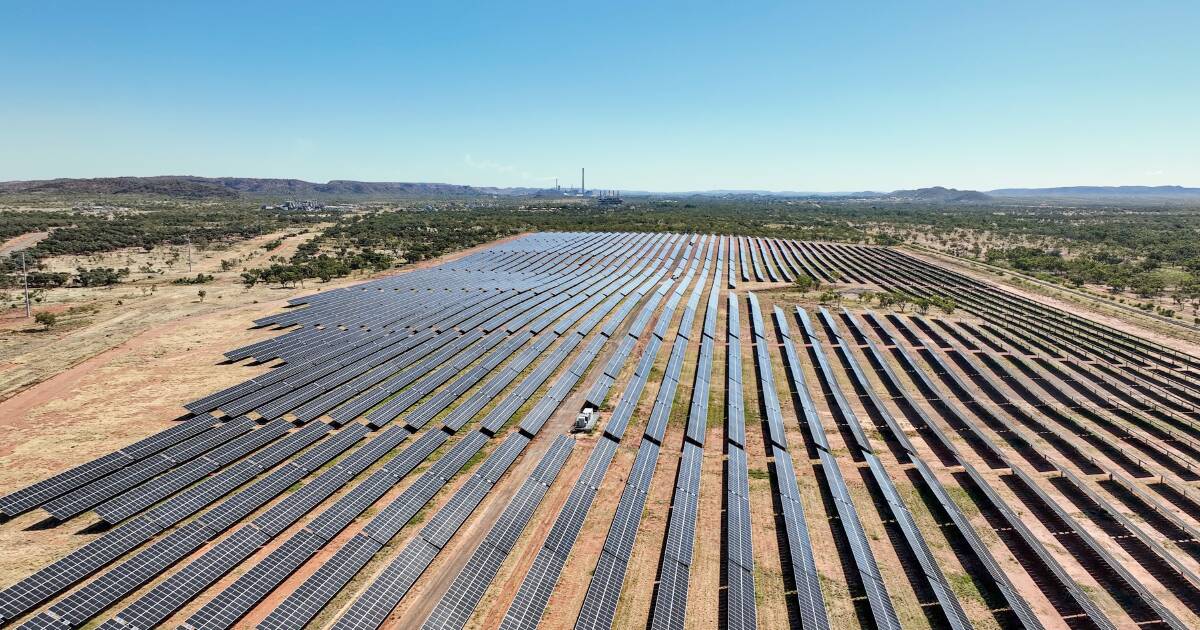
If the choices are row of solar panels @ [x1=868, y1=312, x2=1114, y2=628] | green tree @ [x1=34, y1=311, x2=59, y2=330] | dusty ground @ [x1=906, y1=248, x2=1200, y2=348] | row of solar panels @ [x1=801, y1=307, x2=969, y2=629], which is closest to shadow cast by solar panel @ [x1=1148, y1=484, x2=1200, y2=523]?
row of solar panels @ [x1=868, y1=312, x2=1114, y2=628]

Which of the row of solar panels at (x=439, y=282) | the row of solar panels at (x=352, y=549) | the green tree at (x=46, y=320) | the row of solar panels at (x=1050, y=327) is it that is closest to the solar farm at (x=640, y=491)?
the row of solar panels at (x=352, y=549)

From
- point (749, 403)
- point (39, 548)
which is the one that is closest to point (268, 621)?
point (39, 548)

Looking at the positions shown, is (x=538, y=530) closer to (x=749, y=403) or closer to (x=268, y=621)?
(x=268, y=621)

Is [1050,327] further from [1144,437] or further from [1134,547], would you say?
[1134,547]

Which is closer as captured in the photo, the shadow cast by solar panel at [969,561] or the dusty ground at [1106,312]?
the shadow cast by solar panel at [969,561]

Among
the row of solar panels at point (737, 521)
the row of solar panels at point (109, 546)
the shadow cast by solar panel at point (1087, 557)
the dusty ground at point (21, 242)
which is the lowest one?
the shadow cast by solar panel at point (1087, 557)

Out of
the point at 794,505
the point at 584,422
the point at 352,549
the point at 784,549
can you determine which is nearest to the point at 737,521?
the point at 784,549

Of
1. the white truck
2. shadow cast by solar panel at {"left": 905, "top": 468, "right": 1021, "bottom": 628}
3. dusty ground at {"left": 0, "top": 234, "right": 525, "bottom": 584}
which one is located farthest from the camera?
the white truck

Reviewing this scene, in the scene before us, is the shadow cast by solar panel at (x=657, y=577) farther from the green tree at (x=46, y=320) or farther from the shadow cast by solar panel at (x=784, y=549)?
the green tree at (x=46, y=320)

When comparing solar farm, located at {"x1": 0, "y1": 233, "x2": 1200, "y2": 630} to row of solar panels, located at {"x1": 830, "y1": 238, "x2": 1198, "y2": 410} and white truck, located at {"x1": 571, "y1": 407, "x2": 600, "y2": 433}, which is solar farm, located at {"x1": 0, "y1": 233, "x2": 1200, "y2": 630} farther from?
white truck, located at {"x1": 571, "y1": 407, "x2": 600, "y2": 433}
